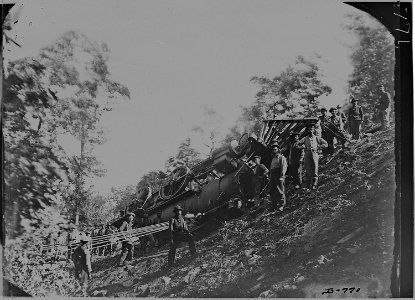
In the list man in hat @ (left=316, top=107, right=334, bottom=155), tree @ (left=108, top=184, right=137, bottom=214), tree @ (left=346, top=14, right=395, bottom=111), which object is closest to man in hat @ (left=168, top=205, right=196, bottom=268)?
tree @ (left=108, top=184, right=137, bottom=214)

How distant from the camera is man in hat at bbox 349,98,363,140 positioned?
6973 mm

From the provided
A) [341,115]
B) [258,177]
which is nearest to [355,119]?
[341,115]

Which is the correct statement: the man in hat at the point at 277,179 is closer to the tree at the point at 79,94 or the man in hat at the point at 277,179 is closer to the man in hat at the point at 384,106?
the man in hat at the point at 384,106

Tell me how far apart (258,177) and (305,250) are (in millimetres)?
1052

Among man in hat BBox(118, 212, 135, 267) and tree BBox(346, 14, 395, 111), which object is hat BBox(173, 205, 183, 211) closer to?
man in hat BBox(118, 212, 135, 267)

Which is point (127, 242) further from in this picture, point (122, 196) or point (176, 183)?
point (176, 183)

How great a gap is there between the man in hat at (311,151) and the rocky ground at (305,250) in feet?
0.40

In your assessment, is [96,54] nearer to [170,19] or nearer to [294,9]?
[170,19]

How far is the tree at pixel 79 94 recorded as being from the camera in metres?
7.07

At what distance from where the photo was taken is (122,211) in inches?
286

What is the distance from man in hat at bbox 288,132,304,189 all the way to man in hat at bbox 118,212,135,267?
82.9 inches

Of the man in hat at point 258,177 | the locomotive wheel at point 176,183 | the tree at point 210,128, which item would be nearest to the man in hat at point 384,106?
the man in hat at point 258,177

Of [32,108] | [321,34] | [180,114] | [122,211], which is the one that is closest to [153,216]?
[122,211]

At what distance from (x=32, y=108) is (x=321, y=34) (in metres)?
3.72
